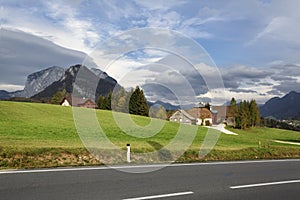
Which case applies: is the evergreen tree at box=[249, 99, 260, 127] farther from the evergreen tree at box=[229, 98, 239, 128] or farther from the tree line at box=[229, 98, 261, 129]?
the evergreen tree at box=[229, 98, 239, 128]

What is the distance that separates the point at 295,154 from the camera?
21172 mm

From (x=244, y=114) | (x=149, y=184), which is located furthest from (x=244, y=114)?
(x=149, y=184)

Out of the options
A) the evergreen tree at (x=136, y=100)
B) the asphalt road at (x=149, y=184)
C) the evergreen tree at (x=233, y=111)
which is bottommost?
the asphalt road at (x=149, y=184)

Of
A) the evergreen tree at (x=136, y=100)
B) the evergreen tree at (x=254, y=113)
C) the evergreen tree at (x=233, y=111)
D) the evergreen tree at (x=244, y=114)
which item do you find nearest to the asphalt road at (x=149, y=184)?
the evergreen tree at (x=136, y=100)

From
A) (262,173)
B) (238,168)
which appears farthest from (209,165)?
(262,173)

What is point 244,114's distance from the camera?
100m

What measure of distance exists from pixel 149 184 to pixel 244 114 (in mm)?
96363

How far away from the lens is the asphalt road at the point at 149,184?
7.53m

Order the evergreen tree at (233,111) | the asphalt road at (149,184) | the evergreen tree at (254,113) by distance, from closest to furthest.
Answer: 1. the asphalt road at (149,184)
2. the evergreen tree at (233,111)
3. the evergreen tree at (254,113)

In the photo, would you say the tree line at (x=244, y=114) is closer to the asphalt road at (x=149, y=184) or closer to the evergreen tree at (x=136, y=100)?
the evergreen tree at (x=136, y=100)

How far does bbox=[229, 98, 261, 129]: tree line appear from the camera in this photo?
9800cm

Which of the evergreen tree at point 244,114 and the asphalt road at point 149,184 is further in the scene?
the evergreen tree at point 244,114

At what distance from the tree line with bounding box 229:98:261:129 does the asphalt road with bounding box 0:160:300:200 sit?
87.4 meters

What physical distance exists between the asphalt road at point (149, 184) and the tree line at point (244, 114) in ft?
A: 287
